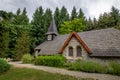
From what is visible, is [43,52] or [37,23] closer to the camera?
[43,52]

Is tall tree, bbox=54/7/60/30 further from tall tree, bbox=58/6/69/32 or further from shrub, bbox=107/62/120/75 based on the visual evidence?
shrub, bbox=107/62/120/75

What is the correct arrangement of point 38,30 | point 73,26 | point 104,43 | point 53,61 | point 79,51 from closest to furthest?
1. point 104,43
2. point 53,61
3. point 79,51
4. point 38,30
5. point 73,26

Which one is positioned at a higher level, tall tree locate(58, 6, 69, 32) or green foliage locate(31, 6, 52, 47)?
tall tree locate(58, 6, 69, 32)

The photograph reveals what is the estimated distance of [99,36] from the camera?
20938mm

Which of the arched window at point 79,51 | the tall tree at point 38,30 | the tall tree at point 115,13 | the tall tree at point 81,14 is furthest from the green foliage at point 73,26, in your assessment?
the arched window at point 79,51

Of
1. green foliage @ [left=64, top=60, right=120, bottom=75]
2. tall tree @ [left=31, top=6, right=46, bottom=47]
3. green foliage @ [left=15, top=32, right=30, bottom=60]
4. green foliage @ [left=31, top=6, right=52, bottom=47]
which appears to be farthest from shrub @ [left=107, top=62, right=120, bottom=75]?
tall tree @ [left=31, top=6, right=46, bottom=47]

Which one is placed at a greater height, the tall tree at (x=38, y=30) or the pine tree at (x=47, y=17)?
the pine tree at (x=47, y=17)

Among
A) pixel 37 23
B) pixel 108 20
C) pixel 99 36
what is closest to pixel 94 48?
pixel 99 36

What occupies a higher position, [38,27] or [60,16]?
[60,16]

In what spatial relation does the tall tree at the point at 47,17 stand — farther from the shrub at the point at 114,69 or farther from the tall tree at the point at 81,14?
the shrub at the point at 114,69

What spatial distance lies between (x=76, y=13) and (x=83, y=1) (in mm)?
42316

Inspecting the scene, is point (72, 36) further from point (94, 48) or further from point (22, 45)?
point (22, 45)

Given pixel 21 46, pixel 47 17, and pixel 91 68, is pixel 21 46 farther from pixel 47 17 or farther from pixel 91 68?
pixel 91 68

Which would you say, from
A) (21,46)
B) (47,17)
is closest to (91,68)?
(21,46)
